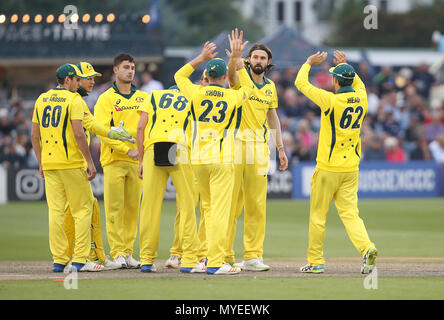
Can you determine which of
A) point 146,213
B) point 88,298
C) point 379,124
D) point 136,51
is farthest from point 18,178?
point 88,298

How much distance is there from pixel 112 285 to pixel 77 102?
255cm

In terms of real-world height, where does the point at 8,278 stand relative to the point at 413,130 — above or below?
below

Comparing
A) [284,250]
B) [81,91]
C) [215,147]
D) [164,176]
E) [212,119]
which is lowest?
[284,250]

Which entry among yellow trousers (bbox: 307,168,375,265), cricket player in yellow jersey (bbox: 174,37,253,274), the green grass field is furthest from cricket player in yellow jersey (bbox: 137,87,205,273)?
yellow trousers (bbox: 307,168,375,265)

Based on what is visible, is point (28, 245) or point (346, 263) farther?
point (28, 245)

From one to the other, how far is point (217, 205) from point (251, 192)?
0.91 metres

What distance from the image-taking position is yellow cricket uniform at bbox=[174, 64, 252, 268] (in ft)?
34.4

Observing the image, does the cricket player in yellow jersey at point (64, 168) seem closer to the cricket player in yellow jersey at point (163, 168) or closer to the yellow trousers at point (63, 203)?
the yellow trousers at point (63, 203)

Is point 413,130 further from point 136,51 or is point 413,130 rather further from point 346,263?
point 346,263

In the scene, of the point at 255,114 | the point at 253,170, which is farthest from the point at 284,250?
the point at 255,114

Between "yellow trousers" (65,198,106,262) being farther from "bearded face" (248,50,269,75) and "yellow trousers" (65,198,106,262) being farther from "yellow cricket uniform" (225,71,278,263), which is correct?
"bearded face" (248,50,269,75)

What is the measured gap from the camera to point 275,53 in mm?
29750

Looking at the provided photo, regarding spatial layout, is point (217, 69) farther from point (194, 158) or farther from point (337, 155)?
point (337, 155)

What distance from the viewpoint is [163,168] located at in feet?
36.3
